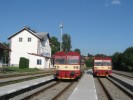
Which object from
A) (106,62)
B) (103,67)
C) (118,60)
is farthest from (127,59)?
(103,67)

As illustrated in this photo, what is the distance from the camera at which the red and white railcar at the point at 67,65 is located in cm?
2914

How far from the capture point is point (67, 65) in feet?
96.7

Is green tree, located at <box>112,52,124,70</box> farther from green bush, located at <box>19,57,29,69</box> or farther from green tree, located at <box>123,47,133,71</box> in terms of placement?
green bush, located at <box>19,57,29,69</box>

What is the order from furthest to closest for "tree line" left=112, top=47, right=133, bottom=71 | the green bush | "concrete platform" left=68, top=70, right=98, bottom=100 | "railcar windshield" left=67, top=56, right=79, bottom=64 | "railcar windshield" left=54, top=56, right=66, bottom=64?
"tree line" left=112, top=47, right=133, bottom=71, the green bush, "railcar windshield" left=54, top=56, right=66, bottom=64, "railcar windshield" left=67, top=56, right=79, bottom=64, "concrete platform" left=68, top=70, right=98, bottom=100

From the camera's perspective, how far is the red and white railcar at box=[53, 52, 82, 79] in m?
29.1

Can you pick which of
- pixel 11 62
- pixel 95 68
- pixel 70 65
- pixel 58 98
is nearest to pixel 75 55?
pixel 70 65

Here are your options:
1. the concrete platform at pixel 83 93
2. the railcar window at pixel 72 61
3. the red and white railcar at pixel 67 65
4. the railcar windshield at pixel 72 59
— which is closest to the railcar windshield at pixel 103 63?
the red and white railcar at pixel 67 65

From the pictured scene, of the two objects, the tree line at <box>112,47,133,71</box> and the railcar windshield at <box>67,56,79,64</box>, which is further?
the tree line at <box>112,47,133,71</box>

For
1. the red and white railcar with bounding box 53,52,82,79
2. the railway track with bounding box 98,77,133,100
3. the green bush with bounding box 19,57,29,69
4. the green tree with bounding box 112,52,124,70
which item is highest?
the green tree with bounding box 112,52,124,70

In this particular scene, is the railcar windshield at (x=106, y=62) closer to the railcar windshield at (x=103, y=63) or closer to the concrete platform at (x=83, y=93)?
the railcar windshield at (x=103, y=63)

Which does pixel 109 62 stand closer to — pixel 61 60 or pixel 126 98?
pixel 61 60

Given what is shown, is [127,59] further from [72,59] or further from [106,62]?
[72,59]

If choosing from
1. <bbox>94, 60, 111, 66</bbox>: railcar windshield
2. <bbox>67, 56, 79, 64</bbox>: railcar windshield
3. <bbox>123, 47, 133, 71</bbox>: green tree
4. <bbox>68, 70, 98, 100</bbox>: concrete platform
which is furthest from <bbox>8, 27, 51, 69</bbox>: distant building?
<bbox>68, 70, 98, 100</bbox>: concrete platform

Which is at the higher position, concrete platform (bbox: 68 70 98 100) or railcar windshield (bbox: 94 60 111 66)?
railcar windshield (bbox: 94 60 111 66)
